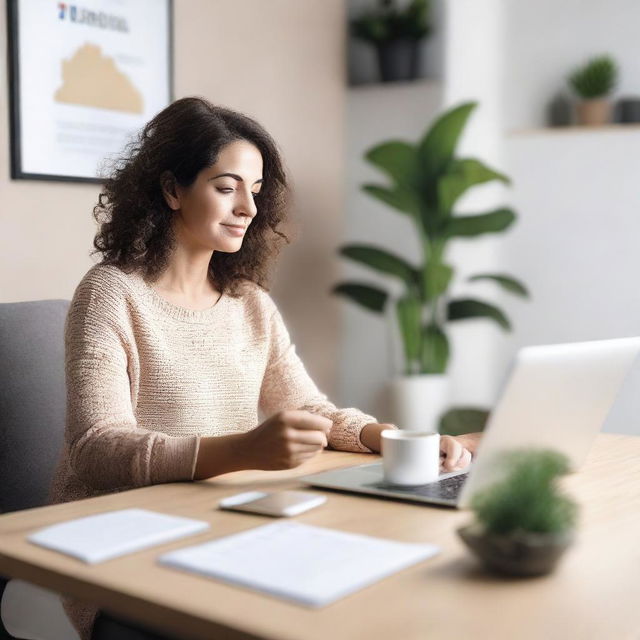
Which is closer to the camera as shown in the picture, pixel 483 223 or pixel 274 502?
pixel 274 502

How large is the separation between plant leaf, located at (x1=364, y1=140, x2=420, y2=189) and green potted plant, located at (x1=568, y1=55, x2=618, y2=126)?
70 cm

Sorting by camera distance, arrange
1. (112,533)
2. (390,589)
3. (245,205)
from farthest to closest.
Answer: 1. (245,205)
2. (112,533)
3. (390,589)

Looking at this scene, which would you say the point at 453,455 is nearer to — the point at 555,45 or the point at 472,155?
the point at 472,155

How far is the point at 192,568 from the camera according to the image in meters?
0.88

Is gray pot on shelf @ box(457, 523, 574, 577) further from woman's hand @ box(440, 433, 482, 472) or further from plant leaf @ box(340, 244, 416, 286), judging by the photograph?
plant leaf @ box(340, 244, 416, 286)

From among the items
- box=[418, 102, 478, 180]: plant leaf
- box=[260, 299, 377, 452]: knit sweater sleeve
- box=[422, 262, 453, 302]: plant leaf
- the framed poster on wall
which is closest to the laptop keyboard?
box=[260, 299, 377, 452]: knit sweater sleeve

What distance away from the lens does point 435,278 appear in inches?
135

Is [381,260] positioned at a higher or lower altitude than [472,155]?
lower

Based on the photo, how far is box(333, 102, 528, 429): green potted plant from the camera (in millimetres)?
3422

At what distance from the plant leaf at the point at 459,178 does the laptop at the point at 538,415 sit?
2.10 meters

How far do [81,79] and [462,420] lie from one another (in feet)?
5.84

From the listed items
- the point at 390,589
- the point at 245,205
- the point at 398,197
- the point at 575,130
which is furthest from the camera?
the point at 575,130

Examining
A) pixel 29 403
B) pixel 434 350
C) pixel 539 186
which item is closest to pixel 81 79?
pixel 29 403

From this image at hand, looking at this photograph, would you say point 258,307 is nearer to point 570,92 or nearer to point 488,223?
point 488,223
